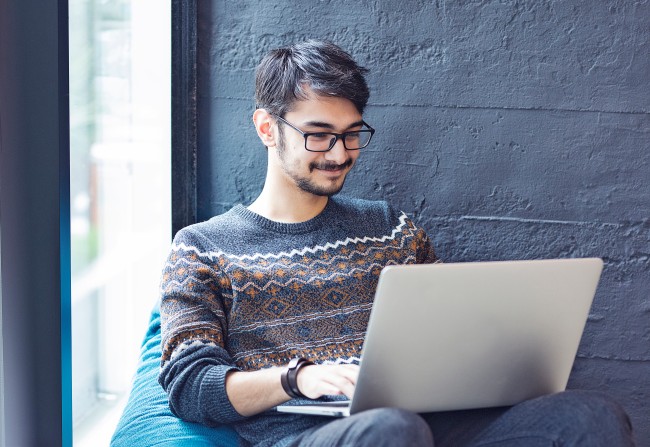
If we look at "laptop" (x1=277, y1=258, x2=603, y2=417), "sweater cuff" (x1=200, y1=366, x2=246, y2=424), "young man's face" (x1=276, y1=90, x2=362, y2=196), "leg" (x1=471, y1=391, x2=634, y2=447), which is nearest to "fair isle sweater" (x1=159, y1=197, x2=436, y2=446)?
"sweater cuff" (x1=200, y1=366, x2=246, y2=424)

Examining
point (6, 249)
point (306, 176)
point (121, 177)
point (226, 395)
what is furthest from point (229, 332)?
point (121, 177)

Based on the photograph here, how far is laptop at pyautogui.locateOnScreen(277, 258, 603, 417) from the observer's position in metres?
1.13

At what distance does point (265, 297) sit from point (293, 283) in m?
0.07

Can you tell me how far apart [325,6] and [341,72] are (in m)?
0.37

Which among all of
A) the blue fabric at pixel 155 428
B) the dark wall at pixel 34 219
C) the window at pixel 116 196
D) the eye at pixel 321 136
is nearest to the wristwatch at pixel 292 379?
the blue fabric at pixel 155 428

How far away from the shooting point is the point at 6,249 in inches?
48.0

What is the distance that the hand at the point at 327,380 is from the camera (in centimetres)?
126

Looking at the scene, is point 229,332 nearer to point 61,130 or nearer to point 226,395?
point 226,395

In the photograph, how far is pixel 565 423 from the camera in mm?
1219

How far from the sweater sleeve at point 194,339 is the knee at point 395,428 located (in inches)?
14.0

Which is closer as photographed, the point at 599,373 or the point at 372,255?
the point at 372,255

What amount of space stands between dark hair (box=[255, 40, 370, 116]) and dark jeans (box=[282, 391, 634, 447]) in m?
0.71

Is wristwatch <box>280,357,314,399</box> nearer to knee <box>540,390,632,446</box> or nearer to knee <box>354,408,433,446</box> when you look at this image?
knee <box>354,408,433,446</box>

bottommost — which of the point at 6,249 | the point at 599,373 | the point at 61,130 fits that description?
the point at 599,373
